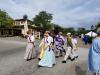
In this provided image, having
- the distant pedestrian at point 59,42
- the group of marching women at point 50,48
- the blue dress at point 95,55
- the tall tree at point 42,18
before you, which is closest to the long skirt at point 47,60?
the group of marching women at point 50,48

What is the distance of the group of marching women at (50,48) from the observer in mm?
12189

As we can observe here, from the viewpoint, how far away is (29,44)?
14.6 m

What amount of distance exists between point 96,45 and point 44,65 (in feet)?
16.6

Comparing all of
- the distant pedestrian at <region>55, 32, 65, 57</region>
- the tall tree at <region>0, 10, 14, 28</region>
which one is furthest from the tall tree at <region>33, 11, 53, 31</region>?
the distant pedestrian at <region>55, 32, 65, 57</region>

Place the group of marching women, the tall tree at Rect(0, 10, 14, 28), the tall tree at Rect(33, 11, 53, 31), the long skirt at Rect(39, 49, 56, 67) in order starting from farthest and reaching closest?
1. the tall tree at Rect(33, 11, 53, 31)
2. the tall tree at Rect(0, 10, 14, 28)
3. the group of marching women
4. the long skirt at Rect(39, 49, 56, 67)

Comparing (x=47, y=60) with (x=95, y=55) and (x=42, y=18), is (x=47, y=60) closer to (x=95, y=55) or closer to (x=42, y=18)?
(x=95, y=55)

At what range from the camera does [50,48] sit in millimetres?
12523

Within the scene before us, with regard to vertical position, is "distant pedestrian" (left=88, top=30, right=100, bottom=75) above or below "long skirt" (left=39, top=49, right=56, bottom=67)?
above

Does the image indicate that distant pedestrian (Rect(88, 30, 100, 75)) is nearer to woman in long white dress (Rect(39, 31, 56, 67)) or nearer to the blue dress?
the blue dress

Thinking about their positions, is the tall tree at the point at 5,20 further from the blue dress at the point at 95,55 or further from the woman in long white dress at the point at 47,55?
the blue dress at the point at 95,55

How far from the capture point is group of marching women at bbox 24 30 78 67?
1219 cm

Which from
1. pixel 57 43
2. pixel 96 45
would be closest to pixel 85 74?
pixel 96 45

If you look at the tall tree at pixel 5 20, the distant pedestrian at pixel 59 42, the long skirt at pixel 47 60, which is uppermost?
the tall tree at pixel 5 20

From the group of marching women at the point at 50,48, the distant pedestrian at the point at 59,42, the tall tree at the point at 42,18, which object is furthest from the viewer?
the tall tree at the point at 42,18
